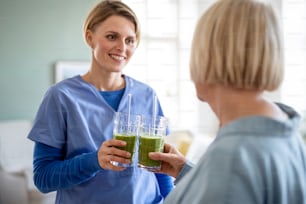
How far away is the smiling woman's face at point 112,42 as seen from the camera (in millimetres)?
876

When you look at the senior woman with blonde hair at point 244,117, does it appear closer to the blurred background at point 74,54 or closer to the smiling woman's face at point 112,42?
the smiling woman's face at point 112,42

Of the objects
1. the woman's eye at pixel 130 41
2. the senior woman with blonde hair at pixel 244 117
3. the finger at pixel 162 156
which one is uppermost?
the woman's eye at pixel 130 41

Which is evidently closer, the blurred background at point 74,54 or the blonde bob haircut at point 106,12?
the blonde bob haircut at point 106,12

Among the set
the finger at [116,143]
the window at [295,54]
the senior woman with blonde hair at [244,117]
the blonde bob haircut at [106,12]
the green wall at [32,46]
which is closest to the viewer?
the senior woman with blonde hair at [244,117]

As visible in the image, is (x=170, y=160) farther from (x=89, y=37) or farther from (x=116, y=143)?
(x=89, y=37)

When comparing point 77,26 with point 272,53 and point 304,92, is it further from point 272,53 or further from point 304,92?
point 272,53

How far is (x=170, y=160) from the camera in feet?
2.55

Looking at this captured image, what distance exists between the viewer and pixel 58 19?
2.69m

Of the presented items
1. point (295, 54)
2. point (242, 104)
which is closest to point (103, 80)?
point (242, 104)

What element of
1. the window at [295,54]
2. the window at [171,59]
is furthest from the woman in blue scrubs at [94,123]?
the window at [171,59]

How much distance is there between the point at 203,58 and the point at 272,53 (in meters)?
0.08

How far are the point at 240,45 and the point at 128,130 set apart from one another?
1.12 ft

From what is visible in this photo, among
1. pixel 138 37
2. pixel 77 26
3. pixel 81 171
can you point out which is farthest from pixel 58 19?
pixel 81 171

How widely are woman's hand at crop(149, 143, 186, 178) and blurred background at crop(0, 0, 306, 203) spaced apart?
5.40ft
